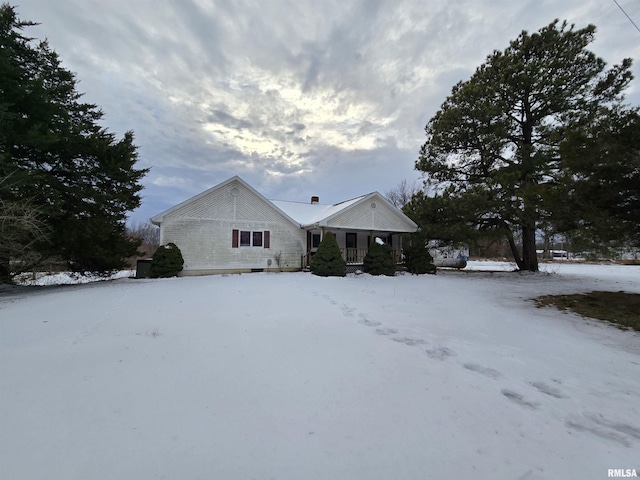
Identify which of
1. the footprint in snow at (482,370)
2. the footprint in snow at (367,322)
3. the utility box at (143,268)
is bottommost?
the footprint in snow at (482,370)

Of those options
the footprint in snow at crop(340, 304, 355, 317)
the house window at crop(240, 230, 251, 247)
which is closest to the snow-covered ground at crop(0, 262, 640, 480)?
the footprint in snow at crop(340, 304, 355, 317)

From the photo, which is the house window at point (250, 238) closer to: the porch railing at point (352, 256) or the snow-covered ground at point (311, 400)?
the porch railing at point (352, 256)

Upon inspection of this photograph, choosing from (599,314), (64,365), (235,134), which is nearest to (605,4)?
(599,314)

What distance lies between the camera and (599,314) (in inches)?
271

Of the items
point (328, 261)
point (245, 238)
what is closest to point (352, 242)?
point (328, 261)

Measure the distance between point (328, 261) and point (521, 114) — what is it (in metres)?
13.6

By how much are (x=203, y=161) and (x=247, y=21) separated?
14888mm

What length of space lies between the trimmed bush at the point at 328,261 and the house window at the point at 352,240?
4732mm

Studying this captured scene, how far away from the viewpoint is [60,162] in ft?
39.7

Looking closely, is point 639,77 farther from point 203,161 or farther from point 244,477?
point 203,161

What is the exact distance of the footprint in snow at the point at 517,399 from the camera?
2664 millimetres

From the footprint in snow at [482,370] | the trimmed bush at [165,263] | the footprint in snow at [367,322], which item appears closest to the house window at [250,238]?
the trimmed bush at [165,263]

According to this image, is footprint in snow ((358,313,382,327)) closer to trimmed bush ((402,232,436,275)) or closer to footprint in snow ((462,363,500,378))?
footprint in snow ((462,363,500,378))

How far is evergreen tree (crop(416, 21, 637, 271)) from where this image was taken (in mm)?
13766
